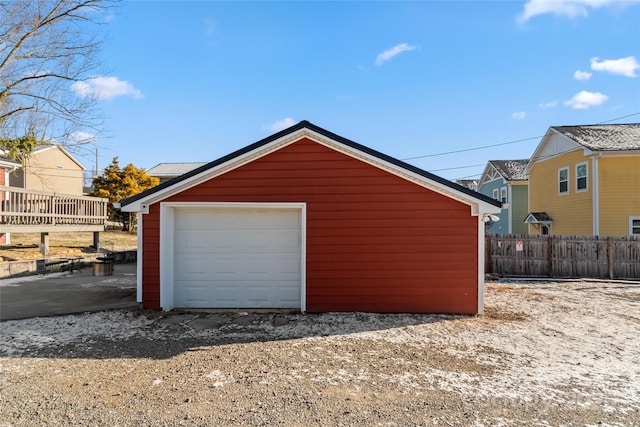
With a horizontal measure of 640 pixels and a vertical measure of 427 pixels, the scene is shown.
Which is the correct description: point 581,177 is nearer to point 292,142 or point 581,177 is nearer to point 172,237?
point 292,142

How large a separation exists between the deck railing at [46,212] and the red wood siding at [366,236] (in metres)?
7.62

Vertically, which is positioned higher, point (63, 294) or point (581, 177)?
point (581, 177)

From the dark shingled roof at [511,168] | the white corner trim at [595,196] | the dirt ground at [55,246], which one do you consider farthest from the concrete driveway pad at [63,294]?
the dark shingled roof at [511,168]

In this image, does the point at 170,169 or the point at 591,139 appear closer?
the point at 591,139

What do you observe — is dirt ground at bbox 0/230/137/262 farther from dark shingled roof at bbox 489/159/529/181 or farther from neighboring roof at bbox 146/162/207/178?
dark shingled roof at bbox 489/159/529/181

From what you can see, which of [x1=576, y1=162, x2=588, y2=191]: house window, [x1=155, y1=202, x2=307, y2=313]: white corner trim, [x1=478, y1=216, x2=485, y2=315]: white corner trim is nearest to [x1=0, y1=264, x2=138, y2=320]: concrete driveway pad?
[x1=155, y1=202, x2=307, y2=313]: white corner trim

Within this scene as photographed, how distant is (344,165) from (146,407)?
17.1ft

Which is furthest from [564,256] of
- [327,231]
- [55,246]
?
[55,246]

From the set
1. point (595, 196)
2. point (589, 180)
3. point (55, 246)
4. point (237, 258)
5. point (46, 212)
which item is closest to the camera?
point (237, 258)

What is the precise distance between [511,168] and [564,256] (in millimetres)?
14310

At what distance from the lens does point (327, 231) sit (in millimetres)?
7195

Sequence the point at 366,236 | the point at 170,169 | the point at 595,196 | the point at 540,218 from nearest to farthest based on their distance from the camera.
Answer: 1. the point at 366,236
2. the point at 595,196
3. the point at 540,218
4. the point at 170,169

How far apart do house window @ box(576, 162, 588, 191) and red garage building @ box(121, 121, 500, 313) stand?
1131 cm

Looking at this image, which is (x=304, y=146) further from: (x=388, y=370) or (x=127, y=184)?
(x=127, y=184)
